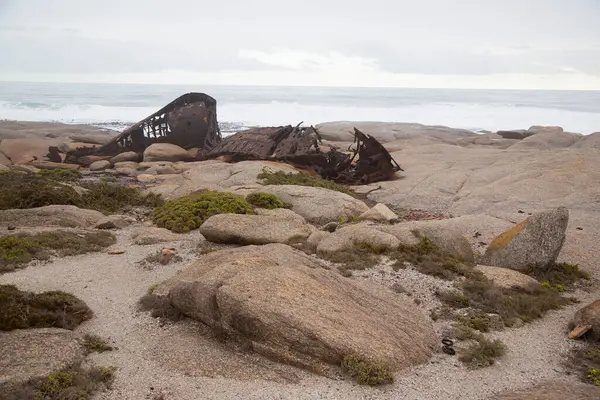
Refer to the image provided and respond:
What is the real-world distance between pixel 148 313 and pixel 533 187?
19.1 metres

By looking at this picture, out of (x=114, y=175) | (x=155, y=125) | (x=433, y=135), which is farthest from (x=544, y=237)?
(x=433, y=135)

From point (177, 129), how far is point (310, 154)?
13.7 metres

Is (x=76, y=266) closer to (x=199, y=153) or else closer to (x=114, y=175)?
(x=114, y=175)

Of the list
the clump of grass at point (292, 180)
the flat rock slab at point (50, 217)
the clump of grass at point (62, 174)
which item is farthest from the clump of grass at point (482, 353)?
the clump of grass at point (62, 174)

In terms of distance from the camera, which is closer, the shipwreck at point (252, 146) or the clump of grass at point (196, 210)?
the clump of grass at point (196, 210)

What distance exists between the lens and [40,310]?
8.67 metres

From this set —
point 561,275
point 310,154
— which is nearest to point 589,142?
point 310,154

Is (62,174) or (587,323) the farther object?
(62,174)

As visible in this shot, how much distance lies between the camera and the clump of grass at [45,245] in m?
12.1

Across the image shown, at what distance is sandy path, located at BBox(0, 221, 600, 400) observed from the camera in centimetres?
712

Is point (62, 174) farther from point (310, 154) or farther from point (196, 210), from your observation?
point (310, 154)

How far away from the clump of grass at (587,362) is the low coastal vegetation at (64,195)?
636 inches

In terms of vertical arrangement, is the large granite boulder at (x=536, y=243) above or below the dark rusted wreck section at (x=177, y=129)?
below

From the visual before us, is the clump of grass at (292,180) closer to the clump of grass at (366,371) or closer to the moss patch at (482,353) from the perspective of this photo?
the moss patch at (482,353)
